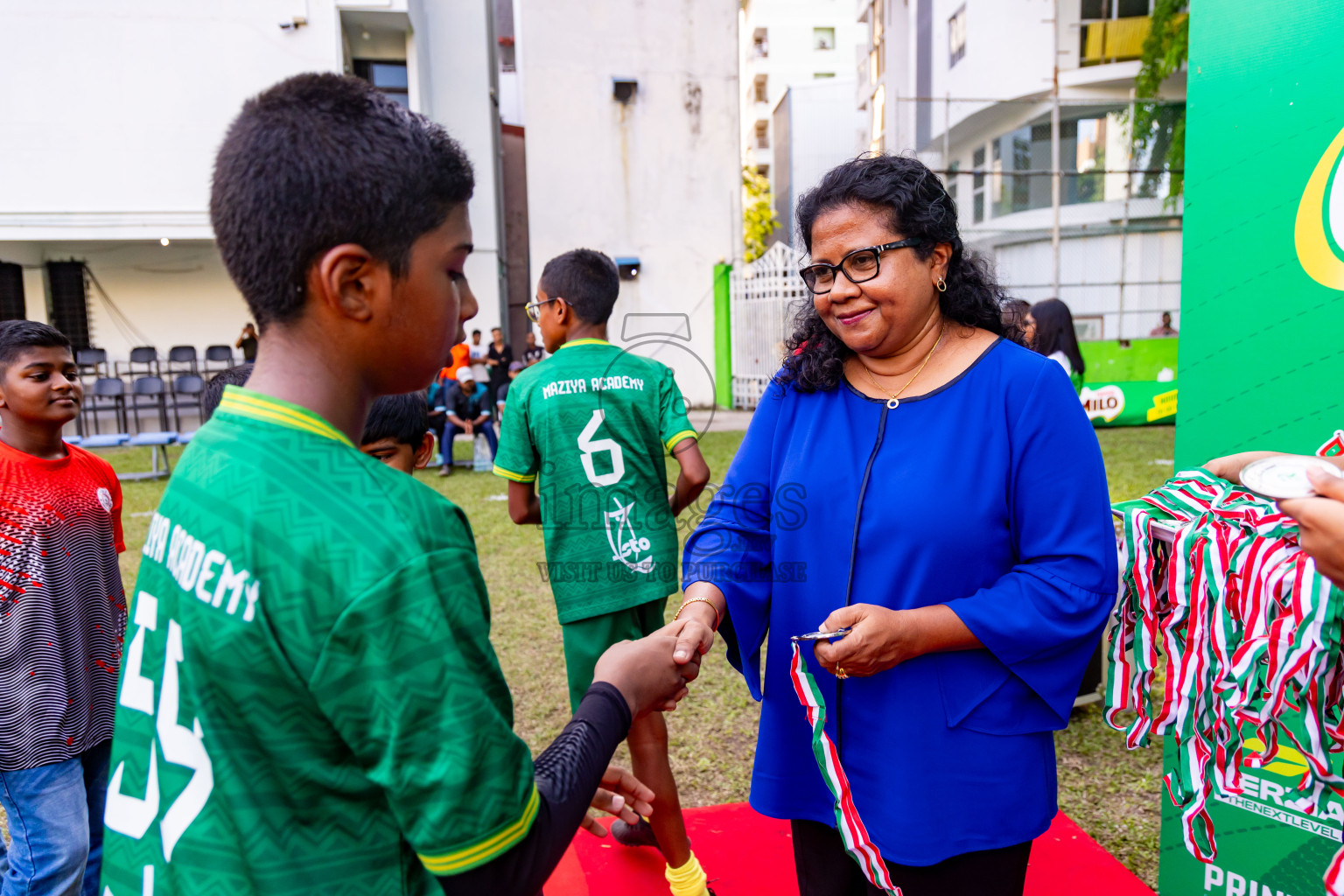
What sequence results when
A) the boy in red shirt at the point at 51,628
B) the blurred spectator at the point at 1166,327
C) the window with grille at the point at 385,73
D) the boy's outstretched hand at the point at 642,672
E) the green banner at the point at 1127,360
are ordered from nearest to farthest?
the boy's outstretched hand at the point at 642,672 < the boy in red shirt at the point at 51,628 < the green banner at the point at 1127,360 < the blurred spectator at the point at 1166,327 < the window with grille at the point at 385,73

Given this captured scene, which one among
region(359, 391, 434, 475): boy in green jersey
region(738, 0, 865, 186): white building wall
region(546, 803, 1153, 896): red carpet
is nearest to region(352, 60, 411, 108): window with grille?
region(359, 391, 434, 475): boy in green jersey

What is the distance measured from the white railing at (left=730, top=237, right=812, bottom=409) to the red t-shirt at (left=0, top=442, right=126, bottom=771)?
40.7ft

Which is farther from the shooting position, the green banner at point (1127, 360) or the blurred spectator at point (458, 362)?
the green banner at point (1127, 360)

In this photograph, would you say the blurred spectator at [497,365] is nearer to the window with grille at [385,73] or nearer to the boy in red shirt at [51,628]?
the window with grille at [385,73]

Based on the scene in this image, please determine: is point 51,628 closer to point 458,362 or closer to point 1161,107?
point 458,362

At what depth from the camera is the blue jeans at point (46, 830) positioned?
212 cm

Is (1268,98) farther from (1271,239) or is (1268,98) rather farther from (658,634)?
(658,634)

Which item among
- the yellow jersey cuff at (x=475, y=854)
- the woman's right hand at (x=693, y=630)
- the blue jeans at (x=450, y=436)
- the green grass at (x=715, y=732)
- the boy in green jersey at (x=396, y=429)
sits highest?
the boy in green jersey at (x=396, y=429)

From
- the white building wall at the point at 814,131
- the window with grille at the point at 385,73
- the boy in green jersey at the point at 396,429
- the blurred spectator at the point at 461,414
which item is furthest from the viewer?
the white building wall at the point at 814,131

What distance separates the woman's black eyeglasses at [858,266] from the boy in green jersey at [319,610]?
979mm

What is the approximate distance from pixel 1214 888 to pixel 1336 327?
158 centimetres

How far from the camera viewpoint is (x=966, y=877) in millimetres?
1676

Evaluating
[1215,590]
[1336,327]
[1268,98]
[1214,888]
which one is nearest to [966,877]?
[1215,590]

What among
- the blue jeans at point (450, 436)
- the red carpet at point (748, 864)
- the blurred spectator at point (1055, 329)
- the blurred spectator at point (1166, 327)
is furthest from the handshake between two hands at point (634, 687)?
the blurred spectator at point (1166, 327)
